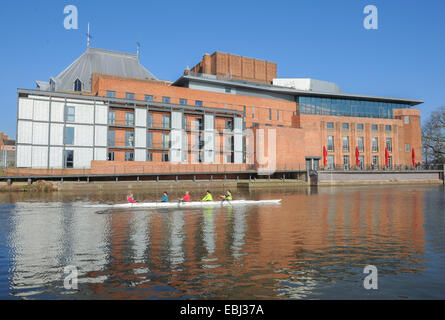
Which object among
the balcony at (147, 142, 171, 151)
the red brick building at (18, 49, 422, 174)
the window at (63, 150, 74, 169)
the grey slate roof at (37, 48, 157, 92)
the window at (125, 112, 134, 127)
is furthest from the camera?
the grey slate roof at (37, 48, 157, 92)

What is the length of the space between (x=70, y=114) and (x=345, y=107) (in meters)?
58.0

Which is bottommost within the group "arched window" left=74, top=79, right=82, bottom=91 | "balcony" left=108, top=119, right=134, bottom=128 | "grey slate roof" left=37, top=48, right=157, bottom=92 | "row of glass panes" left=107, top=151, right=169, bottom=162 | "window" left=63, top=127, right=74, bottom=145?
"row of glass panes" left=107, top=151, right=169, bottom=162

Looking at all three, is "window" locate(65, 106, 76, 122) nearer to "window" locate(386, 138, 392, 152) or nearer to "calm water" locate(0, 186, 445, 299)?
"calm water" locate(0, 186, 445, 299)

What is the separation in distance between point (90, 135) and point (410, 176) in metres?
63.3

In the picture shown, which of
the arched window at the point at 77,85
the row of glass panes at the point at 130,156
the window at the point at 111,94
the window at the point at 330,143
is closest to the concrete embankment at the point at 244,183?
the row of glass panes at the point at 130,156

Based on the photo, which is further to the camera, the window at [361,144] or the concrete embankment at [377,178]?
the window at [361,144]

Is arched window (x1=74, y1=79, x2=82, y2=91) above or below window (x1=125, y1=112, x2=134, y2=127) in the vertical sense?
above

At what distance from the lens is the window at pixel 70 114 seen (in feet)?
160

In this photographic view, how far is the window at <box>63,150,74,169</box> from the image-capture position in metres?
48.2

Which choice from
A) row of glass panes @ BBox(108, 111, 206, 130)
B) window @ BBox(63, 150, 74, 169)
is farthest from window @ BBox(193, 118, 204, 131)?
window @ BBox(63, 150, 74, 169)

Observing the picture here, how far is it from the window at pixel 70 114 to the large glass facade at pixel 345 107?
46878 millimetres

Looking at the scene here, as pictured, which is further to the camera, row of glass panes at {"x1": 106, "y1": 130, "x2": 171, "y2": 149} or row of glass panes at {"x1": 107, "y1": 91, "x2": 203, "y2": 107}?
row of glass panes at {"x1": 107, "y1": 91, "x2": 203, "y2": 107}

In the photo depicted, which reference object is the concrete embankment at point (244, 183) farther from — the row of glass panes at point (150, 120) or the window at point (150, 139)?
the row of glass panes at point (150, 120)

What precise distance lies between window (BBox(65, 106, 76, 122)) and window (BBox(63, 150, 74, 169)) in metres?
4.71
